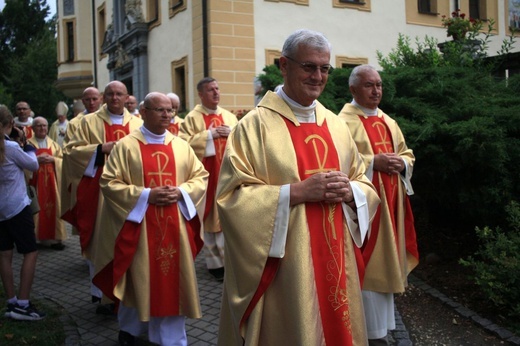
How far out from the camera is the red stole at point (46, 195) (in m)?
9.36

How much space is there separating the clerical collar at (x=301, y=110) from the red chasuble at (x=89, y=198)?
334 cm

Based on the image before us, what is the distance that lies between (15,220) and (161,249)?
5.90 ft

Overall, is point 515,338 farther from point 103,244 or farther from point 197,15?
point 197,15

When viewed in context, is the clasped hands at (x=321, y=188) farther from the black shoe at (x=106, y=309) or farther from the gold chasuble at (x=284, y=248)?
the black shoe at (x=106, y=309)

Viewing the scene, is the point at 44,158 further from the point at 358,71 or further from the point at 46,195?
the point at 358,71

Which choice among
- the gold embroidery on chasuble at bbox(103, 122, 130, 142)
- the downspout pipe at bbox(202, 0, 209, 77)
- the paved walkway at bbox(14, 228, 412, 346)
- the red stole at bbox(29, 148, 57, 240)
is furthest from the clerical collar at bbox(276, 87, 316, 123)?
the downspout pipe at bbox(202, 0, 209, 77)

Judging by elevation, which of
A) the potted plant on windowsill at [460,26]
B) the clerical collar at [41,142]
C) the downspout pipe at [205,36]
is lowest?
the clerical collar at [41,142]

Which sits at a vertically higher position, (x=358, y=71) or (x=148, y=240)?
(x=358, y=71)

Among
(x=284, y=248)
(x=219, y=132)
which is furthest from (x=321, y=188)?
(x=219, y=132)

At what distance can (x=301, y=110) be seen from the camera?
10.6ft

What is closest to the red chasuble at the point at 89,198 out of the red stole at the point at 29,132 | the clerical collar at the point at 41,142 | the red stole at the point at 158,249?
the red stole at the point at 158,249

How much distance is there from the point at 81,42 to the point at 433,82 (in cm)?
2544

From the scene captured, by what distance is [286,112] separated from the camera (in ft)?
10.5

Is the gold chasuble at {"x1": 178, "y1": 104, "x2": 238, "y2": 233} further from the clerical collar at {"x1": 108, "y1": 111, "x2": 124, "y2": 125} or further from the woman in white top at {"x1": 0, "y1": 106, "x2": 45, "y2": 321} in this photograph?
the woman in white top at {"x1": 0, "y1": 106, "x2": 45, "y2": 321}
